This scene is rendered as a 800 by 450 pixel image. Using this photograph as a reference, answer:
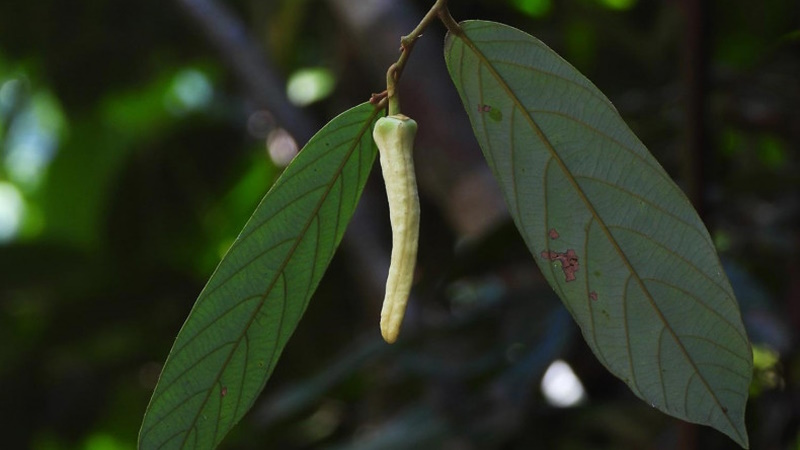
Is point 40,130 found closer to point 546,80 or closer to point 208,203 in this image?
point 208,203

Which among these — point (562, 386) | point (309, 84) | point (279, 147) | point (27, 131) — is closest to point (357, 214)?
point (562, 386)

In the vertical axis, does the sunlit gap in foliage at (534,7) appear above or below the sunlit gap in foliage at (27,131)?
below

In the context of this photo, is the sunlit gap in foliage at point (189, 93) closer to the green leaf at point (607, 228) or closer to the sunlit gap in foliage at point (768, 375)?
the sunlit gap in foliage at point (768, 375)

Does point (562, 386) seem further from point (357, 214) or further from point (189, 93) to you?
point (189, 93)

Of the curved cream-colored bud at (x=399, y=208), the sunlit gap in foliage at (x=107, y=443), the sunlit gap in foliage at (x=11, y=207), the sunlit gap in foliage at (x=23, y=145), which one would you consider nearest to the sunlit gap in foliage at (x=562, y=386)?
the curved cream-colored bud at (x=399, y=208)

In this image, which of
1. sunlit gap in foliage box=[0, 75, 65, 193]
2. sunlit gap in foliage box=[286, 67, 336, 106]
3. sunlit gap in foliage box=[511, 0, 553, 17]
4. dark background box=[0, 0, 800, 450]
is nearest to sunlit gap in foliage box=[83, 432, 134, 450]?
dark background box=[0, 0, 800, 450]

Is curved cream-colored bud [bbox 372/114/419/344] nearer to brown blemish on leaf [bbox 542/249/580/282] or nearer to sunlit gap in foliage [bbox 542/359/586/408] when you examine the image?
brown blemish on leaf [bbox 542/249/580/282]
